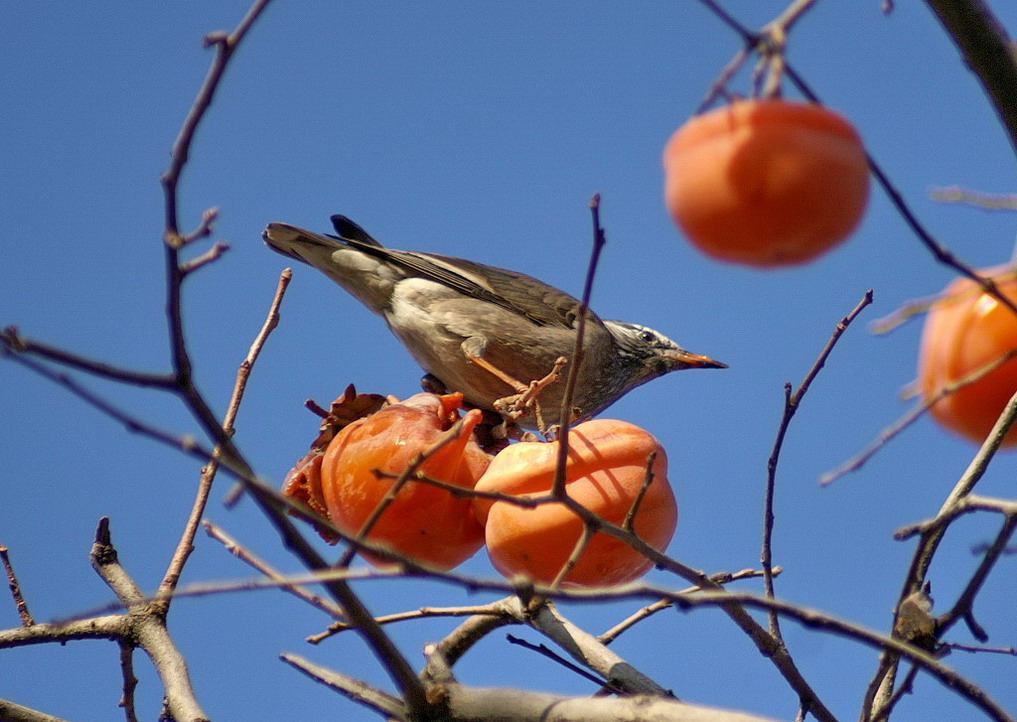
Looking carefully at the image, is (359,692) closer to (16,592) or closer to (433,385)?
(16,592)

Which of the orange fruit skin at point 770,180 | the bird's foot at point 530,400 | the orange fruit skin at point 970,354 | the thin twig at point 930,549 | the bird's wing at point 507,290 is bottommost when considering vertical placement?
the thin twig at point 930,549

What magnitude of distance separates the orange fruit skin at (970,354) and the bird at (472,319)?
120 inches

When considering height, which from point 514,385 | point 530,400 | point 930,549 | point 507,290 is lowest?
point 930,549

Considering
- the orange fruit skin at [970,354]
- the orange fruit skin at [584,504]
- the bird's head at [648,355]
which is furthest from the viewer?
the bird's head at [648,355]

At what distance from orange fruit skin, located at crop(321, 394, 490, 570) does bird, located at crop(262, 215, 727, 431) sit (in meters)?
2.30

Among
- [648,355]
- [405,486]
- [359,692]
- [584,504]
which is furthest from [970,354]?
[648,355]

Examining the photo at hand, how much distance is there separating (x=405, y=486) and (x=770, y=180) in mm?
1227

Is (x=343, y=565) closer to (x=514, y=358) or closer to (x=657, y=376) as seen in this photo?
(x=514, y=358)

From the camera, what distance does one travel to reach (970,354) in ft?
6.60

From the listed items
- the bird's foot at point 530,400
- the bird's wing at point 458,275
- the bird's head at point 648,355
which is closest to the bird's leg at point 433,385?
the bird's wing at point 458,275

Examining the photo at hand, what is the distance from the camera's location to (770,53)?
152 cm

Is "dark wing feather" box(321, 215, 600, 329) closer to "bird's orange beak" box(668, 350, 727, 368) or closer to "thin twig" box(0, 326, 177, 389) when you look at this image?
"bird's orange beak" box(668, 350, 727, 368)

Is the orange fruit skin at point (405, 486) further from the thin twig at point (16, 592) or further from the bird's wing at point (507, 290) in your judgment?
the bird's wing at point (507, 290)

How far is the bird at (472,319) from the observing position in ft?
17.7
